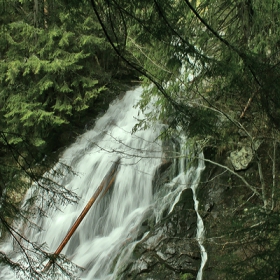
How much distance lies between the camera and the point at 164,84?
5836 millimetres

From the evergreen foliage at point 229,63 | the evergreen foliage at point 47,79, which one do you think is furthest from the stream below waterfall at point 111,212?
the evergreen foliage at point 229,63

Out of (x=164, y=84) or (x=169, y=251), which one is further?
(x=169, y=251)

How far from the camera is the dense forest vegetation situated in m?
2.96

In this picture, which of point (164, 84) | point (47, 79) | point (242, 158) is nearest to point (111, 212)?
point (242, 158)

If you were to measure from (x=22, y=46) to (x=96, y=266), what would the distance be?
22.9 ft

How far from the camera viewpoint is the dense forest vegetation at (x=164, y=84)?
296cm

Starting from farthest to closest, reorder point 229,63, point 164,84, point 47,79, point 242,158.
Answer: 1. point 47,79
2. point 242,158
3. point 164,84
4. point 229,63

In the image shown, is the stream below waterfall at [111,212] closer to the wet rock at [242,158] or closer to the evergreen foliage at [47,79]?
the wet rock at [242,158]

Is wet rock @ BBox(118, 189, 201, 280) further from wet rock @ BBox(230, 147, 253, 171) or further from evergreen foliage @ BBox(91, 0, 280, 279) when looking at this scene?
evergreen foliage @ BBox(91, 0, 280, 279)

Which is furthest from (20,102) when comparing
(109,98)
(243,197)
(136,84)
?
(243,197)

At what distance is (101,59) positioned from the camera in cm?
1207

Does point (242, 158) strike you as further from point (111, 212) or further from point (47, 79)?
point (47, 79)

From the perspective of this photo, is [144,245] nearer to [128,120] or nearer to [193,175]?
[193,175]

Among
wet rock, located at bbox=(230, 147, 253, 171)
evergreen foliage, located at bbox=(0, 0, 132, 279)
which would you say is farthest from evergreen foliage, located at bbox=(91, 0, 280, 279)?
evergreen foliage, located at bbox=(0, 0, 132, 279)
